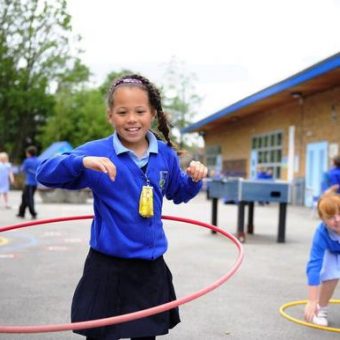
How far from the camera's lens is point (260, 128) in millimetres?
27922

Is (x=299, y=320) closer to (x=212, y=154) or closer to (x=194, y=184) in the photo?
(x=194, y=184)

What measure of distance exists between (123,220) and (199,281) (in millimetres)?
3637

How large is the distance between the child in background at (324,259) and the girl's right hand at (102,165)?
2435mm

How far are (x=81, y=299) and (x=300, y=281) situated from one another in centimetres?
424

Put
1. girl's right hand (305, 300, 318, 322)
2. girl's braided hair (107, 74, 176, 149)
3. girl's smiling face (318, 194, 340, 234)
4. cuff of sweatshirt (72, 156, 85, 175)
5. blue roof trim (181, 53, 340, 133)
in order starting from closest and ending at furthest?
1. cuff of sweatshirt (72, 156, 85, 175)
2. girl's braided hair (107, 74, 176, 149)
3. girl's smiling face (318, 194, 340, 234)
4. girl's right hand (305, 300, 318, 322)
5. blue roof trim (181, 53, 340, 133)

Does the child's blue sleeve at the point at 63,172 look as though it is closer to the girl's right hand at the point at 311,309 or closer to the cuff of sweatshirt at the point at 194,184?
the cuff of sweatshirt at the point at 194,184

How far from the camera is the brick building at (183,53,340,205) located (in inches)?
768

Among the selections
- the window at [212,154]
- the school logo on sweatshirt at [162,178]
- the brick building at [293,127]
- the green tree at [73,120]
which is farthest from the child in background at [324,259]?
the green tree at [73,120]

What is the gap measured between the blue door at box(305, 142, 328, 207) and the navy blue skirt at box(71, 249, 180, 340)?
1787cm

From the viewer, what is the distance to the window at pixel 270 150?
992 inches

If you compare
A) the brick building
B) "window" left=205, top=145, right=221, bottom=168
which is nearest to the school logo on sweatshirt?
the brick building

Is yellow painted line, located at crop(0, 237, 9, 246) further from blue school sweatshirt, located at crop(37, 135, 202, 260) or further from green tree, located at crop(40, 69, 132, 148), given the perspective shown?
green tree, located at crop(40, 69, 132, 148)

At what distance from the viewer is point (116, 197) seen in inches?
116

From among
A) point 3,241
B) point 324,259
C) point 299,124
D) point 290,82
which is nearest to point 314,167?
point 299,124
